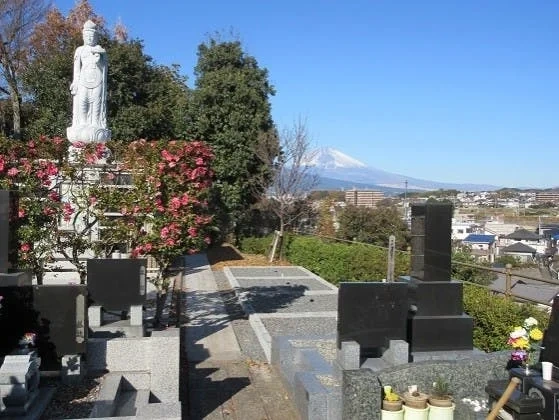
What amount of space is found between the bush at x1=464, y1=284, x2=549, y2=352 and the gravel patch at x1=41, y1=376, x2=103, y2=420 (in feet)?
18.3

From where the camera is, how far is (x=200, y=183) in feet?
26.7

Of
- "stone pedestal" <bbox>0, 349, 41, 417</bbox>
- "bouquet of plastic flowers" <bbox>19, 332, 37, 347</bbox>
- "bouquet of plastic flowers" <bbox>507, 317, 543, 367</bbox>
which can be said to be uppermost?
"bouquet of plastic flowers" <bbox>507, 317, 543, 367</bbox>

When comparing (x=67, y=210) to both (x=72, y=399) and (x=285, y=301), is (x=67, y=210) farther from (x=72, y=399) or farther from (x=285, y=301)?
(x=285, y=301)

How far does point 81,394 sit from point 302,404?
2.35 m

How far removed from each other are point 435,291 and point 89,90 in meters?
10.3

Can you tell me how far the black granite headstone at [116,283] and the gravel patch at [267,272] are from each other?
946 cm

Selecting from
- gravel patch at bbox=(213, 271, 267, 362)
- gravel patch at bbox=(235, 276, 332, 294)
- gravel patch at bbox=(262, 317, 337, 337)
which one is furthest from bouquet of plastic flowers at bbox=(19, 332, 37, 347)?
gravel patch at bbox=(235, 276, 332, 294)

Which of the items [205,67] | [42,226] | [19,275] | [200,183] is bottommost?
[19,275]

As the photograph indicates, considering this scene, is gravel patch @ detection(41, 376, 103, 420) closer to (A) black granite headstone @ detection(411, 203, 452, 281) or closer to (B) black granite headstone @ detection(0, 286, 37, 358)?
(B) black granite headstone @ detection(0, 286, 37, 358)

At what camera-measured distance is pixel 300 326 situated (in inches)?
406

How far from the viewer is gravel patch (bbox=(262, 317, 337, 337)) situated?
9750mm

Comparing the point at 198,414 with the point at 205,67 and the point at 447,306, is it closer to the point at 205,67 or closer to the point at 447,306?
the point at 447,306

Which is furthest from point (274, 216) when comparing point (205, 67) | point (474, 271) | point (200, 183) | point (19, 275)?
point (19, 275)

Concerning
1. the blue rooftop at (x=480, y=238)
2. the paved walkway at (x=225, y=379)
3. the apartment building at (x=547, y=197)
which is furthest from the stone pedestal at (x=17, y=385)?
the apartment building at (x=547, y=197)
